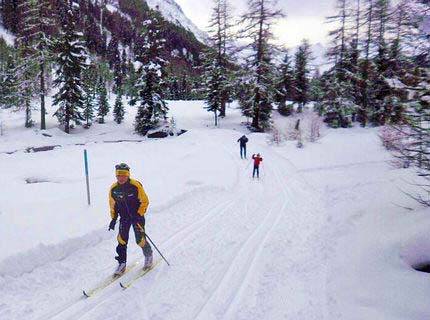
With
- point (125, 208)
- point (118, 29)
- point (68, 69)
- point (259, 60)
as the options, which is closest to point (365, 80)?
point (259, 60)

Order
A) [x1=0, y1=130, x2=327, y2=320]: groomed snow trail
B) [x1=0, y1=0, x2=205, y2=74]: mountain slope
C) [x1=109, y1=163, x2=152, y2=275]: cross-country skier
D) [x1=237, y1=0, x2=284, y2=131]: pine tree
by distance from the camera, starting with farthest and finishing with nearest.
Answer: [x1=0, y1=0, x2=205, y2=74]: mountain slope → [x1=237, y1=0, x2=284, y2=131]: pine tree → [x1=109, y1=163, x2=152, y2=275]: cross-country skier → [x1=0, y1=130, x2=327, y2=320]: groomed snow trail

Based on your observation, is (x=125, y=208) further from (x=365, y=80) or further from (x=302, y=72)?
(x=302, y=72)

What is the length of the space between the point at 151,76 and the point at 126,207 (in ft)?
104

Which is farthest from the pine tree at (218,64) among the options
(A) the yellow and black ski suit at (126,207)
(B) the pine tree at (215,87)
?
(A) the yellow and black ski suit at (126,207)

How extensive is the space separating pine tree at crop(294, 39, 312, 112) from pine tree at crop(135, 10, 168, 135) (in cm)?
2057

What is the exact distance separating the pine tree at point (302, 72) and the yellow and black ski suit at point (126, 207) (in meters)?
44.9

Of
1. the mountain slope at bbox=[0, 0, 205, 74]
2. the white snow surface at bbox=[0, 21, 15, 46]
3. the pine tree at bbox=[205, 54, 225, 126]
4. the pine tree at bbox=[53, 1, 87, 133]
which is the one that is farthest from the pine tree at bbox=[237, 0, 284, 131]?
the white snow surface at bbox=[0, 21, 15, 46]

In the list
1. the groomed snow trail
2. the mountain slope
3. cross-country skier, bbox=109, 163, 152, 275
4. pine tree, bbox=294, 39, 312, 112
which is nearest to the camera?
the groomed snow trail

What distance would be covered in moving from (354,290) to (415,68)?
4.61m

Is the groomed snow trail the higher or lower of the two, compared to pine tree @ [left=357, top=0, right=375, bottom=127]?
lower

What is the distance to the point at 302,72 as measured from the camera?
5197 centimetres

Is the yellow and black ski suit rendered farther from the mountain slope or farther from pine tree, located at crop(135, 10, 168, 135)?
the mountain slope

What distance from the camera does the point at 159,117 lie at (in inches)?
1467

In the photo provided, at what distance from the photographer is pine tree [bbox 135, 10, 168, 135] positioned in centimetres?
3672
